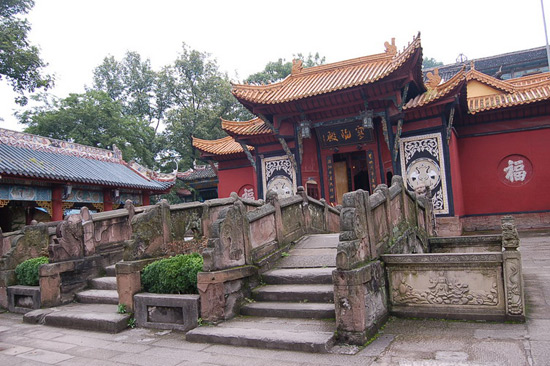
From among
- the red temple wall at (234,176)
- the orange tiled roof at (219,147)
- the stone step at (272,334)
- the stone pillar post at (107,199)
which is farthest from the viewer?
the red temple wall at (234,176)

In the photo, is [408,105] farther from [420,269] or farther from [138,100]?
[138,100]

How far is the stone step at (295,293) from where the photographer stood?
502cm

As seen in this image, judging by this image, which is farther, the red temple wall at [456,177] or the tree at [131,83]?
the tree at [131,83]

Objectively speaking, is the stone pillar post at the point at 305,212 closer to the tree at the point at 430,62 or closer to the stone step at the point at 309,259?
the stone step at the point at 309,259

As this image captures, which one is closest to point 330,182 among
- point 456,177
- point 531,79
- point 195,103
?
point 456,177

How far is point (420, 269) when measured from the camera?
472cm

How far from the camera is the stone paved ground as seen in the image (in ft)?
11.7

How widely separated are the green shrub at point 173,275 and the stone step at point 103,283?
1.52m

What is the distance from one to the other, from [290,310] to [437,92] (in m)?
9.87

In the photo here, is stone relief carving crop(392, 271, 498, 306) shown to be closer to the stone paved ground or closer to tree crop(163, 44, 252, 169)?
the stone paved ground

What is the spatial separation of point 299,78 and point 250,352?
1238cm

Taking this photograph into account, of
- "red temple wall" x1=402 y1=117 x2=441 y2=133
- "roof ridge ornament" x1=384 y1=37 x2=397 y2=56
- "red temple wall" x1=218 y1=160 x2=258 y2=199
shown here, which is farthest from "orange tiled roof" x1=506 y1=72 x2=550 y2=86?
"red temple wall" x1=218 y1=160 x2=258 y2=199

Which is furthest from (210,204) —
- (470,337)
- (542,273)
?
(542,273)

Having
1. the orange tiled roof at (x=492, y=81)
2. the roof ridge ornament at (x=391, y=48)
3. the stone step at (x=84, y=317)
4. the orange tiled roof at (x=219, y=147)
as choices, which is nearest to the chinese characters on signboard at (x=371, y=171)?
the roof ridge ornament at (x=391, y=48)
